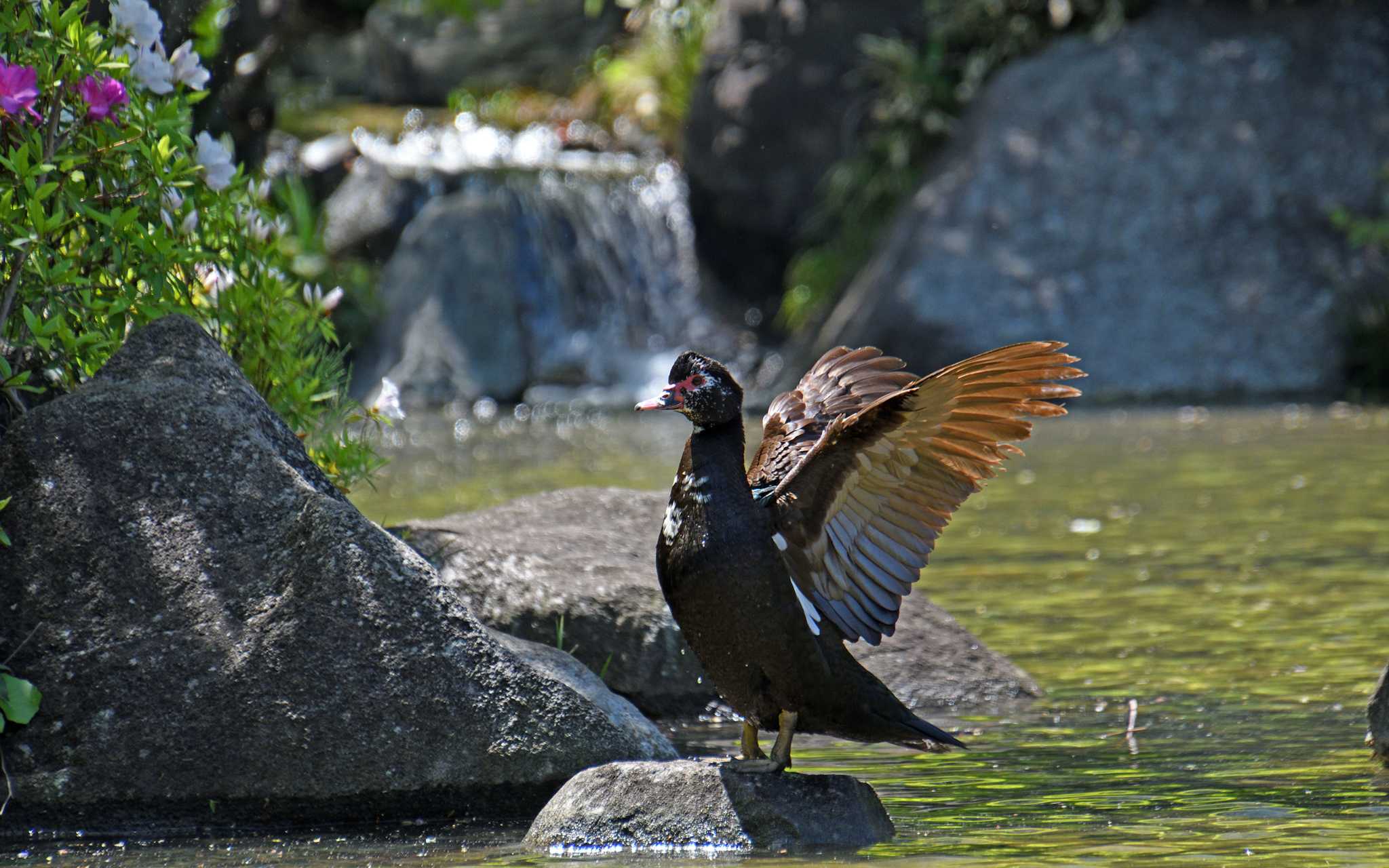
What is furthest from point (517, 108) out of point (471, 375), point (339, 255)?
point (471, 375)

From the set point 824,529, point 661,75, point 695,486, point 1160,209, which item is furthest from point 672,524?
point 661,75

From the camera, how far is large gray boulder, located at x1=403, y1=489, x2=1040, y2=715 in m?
5.64

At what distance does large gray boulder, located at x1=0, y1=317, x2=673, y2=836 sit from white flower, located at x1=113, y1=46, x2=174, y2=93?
3.33 ft

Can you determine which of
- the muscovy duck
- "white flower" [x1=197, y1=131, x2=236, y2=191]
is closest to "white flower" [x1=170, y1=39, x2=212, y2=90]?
"white flower" [x1=197, y1=131, x2=236, y2=191]

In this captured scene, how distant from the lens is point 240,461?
15.1 feet

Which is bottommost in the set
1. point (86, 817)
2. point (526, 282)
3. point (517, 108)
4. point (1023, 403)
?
point (86, 817)

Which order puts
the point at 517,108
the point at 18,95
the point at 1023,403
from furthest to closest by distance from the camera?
the point at 517,108 < the point at 18,95 < the point at 1023,403

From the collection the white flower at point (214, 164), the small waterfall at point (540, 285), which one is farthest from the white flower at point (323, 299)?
the small waterfall at point (540, 285)

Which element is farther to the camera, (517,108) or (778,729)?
(517,108)

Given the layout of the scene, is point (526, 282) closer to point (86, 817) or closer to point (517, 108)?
point (517, 108)

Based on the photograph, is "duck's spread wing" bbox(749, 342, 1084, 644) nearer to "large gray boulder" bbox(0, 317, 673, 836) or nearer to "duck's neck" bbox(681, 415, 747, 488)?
"duck's neck" bbox(681, 415, 747, 488)

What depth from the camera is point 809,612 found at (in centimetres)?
409

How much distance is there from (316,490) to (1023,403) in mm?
1909

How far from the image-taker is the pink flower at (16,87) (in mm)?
4344
